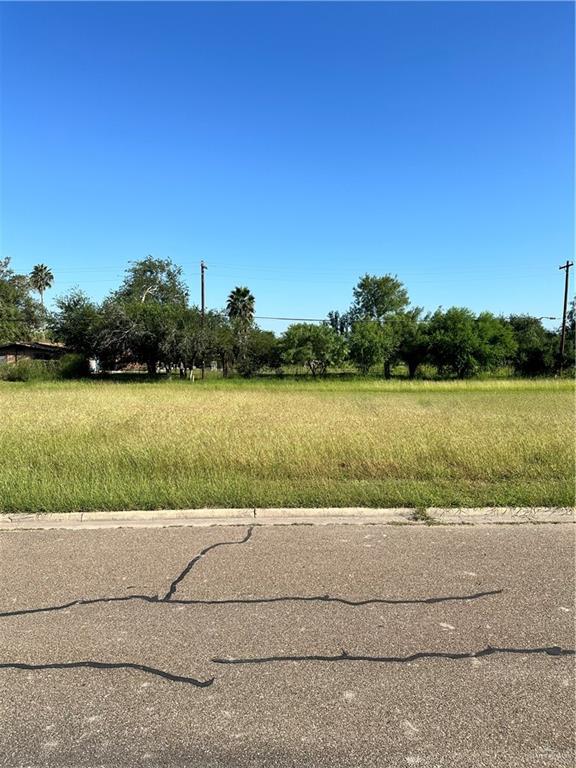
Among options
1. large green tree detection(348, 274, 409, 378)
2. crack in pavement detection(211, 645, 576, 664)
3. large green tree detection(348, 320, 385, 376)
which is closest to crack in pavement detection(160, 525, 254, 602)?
crack in pavement detection(211, 645, 576, 664)

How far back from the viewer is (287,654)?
9.96 ft

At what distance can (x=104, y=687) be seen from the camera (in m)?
2.73

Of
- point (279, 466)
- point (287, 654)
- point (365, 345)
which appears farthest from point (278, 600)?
point (365, 345)

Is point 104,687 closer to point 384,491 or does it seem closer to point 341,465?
point 384,491

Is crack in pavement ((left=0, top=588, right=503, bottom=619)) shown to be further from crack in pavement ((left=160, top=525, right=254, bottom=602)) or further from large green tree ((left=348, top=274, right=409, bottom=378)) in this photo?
large green tree ((left=348, top=274, right=409, bottom=378))

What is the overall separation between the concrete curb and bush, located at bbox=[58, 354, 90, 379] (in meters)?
42.6

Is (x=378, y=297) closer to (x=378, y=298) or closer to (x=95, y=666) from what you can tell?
(x=378, y=298)

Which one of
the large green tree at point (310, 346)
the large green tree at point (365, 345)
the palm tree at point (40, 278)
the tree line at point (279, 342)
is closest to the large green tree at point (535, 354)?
the tree line at point (279, 342)

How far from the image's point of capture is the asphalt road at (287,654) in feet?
7.67

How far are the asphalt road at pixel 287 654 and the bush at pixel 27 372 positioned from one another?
41744 millimetres

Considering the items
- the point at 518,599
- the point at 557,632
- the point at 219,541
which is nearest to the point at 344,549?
the point at 219,541

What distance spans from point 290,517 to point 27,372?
140ft

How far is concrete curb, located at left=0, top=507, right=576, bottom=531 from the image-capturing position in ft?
18.1

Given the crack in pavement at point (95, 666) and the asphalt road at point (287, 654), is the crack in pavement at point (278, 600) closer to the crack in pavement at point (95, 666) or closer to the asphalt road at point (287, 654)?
the asphalt road at point (287, 654)
